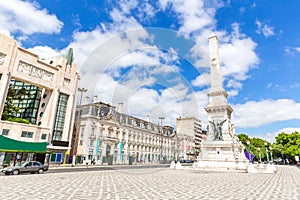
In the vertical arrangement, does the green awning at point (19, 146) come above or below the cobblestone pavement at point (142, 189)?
above

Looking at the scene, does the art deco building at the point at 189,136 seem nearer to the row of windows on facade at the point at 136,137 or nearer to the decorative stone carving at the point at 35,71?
the row of windows on facade at the point at 136,137

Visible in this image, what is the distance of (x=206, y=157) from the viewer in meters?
28.3

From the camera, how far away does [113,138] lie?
5097 cm

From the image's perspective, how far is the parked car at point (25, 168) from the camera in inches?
728

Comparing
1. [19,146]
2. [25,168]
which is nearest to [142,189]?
[25,168]

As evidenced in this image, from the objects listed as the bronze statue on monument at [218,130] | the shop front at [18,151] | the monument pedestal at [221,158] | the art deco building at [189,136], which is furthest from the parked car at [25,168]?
the art deco building at [189,136]

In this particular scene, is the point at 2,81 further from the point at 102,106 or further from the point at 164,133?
the point at 164,133

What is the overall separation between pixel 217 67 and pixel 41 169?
94.4 feet

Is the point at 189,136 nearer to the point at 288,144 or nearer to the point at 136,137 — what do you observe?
the point at 288,144

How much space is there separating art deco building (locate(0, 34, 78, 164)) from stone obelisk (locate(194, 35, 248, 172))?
26.2m

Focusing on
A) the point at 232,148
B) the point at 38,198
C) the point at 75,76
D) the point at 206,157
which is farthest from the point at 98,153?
the point at 38,198

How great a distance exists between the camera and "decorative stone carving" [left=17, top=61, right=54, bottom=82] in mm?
34944

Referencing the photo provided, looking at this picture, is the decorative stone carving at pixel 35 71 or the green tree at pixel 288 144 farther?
the green tree at pixel 288 144

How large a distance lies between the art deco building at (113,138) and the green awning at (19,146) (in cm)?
1208
